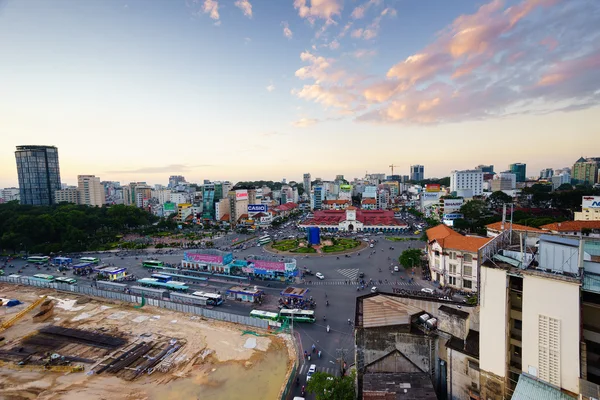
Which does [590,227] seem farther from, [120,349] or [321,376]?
[120,349]

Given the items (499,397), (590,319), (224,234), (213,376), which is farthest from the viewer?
(224,234)

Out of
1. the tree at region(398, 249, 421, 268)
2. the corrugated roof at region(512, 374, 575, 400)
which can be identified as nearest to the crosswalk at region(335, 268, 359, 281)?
the tree at region(398, 249, 421, 268)

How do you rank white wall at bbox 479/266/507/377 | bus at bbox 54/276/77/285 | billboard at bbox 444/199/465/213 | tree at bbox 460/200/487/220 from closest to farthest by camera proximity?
white wall at bbox 479/266/507/377 < bus at bbox 54/276/77/285 < tree at bbox 460/200/487/220 < billboard at bbox 444/199/465/213

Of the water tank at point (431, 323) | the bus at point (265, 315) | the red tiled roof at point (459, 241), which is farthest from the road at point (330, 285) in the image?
the water tank at point (431, 323)

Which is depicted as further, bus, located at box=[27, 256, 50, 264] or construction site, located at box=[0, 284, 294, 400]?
bus, located at box=[27, 256, 50, 264]

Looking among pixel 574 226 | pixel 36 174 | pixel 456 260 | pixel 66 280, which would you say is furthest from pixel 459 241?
pixel 36 174

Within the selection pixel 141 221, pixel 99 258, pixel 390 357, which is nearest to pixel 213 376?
pixel 390 357

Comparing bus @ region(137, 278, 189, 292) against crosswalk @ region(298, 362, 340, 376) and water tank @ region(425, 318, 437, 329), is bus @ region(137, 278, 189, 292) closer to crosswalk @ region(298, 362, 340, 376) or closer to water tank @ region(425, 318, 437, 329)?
crosswalk @ region(298, 362, 340, 376)
